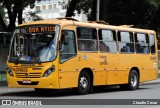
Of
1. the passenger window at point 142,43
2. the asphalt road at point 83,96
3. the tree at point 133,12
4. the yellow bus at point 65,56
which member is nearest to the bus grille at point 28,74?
the yellow bus at point 65,56

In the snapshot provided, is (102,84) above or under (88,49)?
under

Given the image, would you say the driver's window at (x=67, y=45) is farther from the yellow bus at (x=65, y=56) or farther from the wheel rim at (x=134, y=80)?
the wheel rim at (x=134, y=80)

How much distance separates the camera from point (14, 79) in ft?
59.9

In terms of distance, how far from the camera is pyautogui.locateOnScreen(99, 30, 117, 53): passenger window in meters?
20.5

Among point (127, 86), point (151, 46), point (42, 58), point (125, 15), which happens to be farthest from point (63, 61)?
point (125, 15)

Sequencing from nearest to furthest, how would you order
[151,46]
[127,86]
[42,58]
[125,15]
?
[42,58] → [127,86] → [151,46] → [125,15]

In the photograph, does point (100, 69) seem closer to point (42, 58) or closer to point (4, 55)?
point (42, 58)

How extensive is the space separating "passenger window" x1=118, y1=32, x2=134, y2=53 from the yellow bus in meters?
0.05

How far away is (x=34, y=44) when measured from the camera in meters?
18.3

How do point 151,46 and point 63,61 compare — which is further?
point 151,46

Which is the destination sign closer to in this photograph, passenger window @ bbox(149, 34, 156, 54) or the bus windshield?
the bus windshield

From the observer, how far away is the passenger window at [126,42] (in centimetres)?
2197

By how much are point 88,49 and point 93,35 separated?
30.7 inches

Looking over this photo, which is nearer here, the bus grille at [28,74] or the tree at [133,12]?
the bus grille at [28,74]
